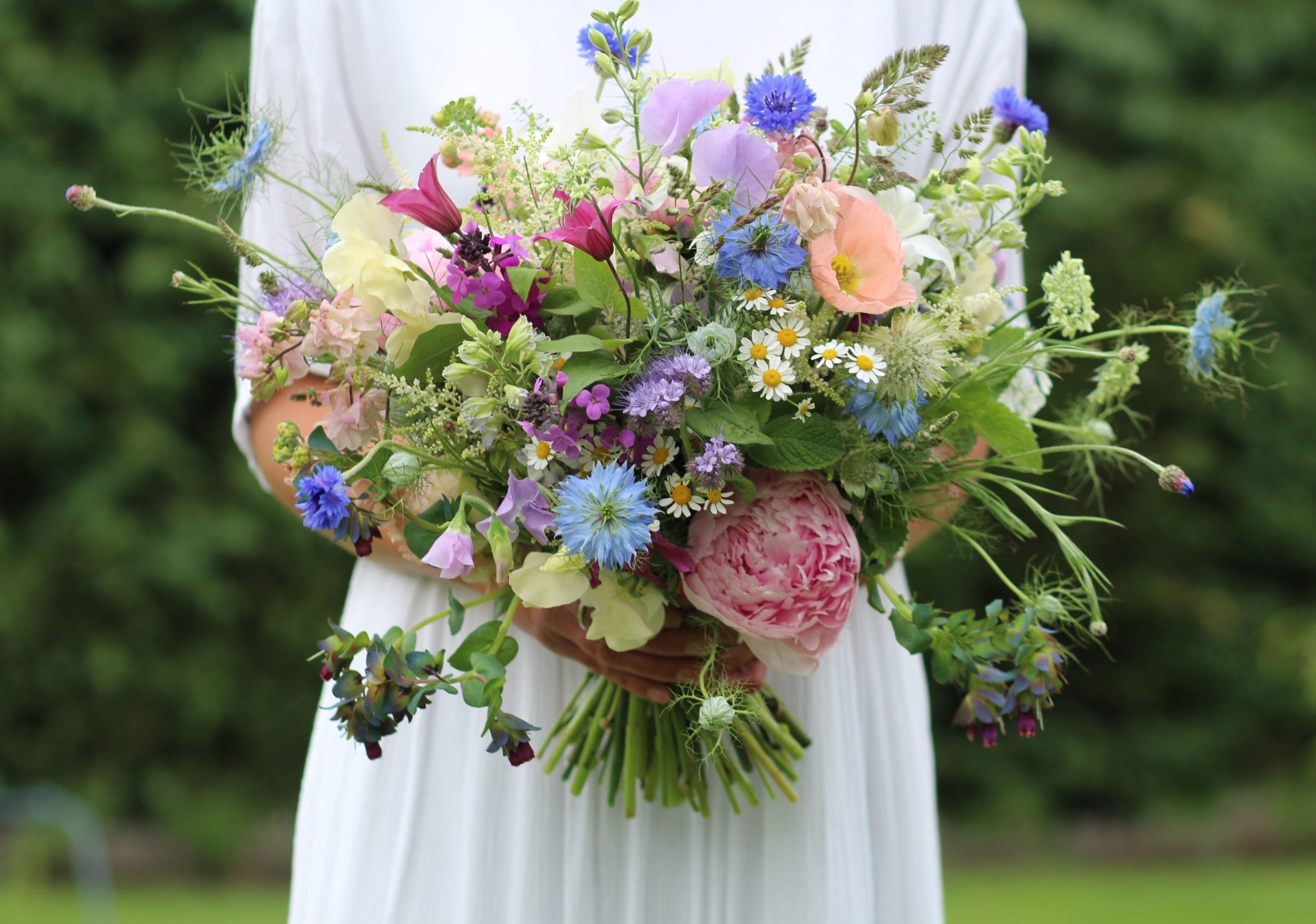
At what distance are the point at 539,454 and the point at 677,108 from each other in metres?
0.32

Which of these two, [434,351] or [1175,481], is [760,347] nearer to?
[434,351]

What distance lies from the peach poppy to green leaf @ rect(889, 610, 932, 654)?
0.30 meters

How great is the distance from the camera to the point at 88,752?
4.20m

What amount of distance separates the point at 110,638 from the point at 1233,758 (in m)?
4.16

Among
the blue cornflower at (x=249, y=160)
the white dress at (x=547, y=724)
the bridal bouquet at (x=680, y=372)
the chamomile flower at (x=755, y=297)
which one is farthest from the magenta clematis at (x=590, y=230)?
the white dress at (x=547, y=724)

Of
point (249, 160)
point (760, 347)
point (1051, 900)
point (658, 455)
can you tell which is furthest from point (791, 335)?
point (1051, 900)

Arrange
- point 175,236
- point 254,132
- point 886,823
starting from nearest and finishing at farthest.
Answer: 1. point 254,132
2. point 886,823
3. point 175,236

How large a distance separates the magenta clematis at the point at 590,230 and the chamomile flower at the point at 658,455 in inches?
6.3

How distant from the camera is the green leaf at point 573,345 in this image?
38.3 inches

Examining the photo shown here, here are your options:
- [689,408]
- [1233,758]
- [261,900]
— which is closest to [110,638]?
[261,900]

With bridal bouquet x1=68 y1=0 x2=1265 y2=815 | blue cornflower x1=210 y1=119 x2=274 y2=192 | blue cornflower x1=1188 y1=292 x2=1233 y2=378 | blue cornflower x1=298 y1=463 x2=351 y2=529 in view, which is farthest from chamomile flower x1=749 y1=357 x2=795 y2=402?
blue cornflower x1=210 y1=119 x2=274 y2=192

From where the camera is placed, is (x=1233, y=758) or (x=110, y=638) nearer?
(x=110, y=638)

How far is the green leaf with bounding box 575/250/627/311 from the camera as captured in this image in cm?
100

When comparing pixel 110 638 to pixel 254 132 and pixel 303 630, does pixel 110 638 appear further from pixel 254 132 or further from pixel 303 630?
pixel 254 132
